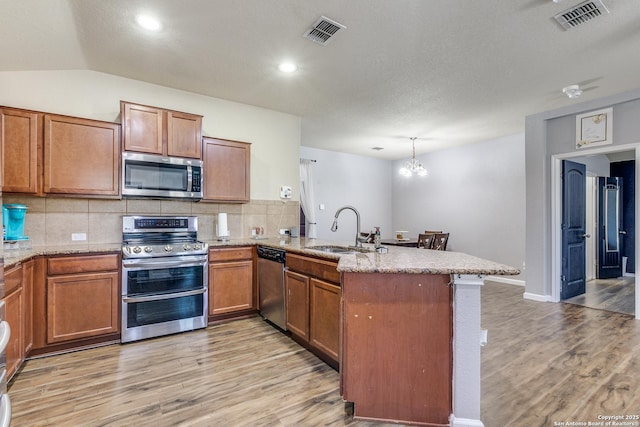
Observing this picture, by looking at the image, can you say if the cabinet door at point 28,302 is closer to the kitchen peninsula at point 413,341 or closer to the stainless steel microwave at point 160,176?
the stainless steel microwave at point 160,176

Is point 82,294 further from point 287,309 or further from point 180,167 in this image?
point 287,309

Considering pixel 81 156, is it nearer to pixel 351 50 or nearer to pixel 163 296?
pixel 163 296

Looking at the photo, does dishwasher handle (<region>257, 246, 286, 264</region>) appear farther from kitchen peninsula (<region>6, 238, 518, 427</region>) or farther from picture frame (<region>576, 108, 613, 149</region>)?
picture frame (<region>576, 108, 613, 149</region>)

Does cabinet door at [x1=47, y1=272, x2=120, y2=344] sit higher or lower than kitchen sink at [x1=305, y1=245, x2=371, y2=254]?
lower

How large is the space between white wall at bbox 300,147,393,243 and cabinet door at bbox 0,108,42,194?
4.38 m

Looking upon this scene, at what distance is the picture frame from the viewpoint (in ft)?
12.7

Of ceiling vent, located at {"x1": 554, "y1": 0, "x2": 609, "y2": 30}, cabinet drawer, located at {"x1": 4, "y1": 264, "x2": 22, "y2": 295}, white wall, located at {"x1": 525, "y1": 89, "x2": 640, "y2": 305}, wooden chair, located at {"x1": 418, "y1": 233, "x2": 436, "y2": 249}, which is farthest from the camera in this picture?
wooden chair, located at {"x1": 418, "y1": 233, "x2": 436, "y2": 249}

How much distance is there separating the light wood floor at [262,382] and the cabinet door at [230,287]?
295 millimetres

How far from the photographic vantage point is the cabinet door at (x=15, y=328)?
83.0 inches

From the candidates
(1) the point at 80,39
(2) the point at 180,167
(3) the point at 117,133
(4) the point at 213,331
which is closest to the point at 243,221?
(2) the point at 180,167

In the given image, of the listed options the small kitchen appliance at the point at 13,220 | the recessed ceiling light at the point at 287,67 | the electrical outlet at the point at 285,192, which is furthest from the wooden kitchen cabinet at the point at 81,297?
the recessed ceiling light at the point at 287,67

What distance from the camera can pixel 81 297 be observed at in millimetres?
2707

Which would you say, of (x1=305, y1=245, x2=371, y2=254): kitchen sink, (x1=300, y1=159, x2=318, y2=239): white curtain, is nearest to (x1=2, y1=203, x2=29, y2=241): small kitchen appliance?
(x1=305, y1=245, x2=371, y2=254): kitchen sink

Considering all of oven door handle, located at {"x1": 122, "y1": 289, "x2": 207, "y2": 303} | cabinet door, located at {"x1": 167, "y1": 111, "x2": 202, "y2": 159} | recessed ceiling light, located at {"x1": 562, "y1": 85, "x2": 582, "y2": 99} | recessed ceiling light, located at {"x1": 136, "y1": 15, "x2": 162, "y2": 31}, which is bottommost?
oven door handle, located at {"x1": 122, "y1": 289, "x2": 207, "y2": 303}
